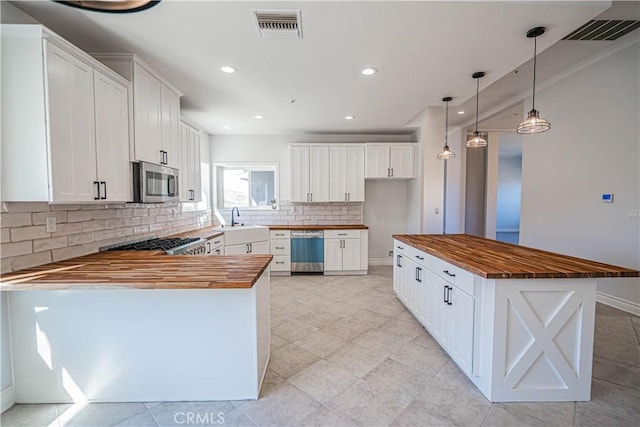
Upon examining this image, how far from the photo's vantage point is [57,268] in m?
1.92

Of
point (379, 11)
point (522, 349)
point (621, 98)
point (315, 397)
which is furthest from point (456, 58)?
point (315, 397)

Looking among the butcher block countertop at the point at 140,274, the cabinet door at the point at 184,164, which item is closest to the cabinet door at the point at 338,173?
the cabinet door at the point at 184,164

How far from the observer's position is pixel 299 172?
534cm

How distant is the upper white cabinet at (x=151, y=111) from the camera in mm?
2516

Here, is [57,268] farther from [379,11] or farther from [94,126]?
[379,11]

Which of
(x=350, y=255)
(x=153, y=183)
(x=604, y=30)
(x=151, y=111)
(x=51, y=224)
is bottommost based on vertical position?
(x=350, y=255)

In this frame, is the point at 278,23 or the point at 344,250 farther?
the point at 344,250

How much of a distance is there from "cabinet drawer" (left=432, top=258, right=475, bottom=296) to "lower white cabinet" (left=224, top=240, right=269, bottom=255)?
3.11m

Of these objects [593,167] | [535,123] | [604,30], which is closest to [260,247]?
[535,123]

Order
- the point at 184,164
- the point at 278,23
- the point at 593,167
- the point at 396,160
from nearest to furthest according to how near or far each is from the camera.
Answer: the point at 278,23 < the point at 593,167 < the point at 184,164 < the point at 396,160

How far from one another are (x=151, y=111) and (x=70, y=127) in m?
0.99

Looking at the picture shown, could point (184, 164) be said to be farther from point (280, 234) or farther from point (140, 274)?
point (140, 274)

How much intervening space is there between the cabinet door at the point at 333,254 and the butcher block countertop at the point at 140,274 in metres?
2.89

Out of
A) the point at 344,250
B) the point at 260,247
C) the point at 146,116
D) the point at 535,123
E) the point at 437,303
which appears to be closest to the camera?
the point at 535,123
